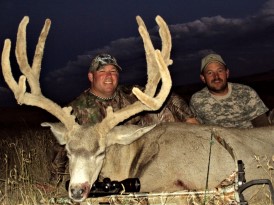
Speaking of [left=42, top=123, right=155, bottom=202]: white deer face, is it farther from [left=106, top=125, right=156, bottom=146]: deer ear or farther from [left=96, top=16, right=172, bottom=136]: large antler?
[left=96, top=16, right=172, bottom=136]: large antler

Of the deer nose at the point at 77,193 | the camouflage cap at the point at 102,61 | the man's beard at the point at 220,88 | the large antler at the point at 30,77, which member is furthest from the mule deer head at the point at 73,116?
the man's beard at the point at 220,88

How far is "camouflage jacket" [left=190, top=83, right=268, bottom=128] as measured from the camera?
A: 8055 millimetres

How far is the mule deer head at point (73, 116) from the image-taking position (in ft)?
17.1

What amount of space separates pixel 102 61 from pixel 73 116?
177 centimetres

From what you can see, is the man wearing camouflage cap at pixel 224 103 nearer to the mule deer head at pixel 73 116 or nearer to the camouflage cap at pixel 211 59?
the camouflage cap at pixel 211 59

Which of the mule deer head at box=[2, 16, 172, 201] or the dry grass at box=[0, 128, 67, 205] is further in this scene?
the dry grass at box=[0, 128, 67, 205]

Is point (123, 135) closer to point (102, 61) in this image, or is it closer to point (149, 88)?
point (149, 88)

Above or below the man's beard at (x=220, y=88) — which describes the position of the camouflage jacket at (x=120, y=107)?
below

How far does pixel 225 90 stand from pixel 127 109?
9.93 ft

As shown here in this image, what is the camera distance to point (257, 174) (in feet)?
18.2

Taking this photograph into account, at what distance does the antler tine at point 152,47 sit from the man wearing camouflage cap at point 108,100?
1.23 m

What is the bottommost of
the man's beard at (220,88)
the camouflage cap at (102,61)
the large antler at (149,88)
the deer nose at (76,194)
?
the deer nose at (76,194)

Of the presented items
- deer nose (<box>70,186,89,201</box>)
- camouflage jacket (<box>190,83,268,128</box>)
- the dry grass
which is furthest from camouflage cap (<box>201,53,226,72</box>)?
deer nose (<box>70,186,89,201</box>)

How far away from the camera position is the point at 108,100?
23.6 feet
